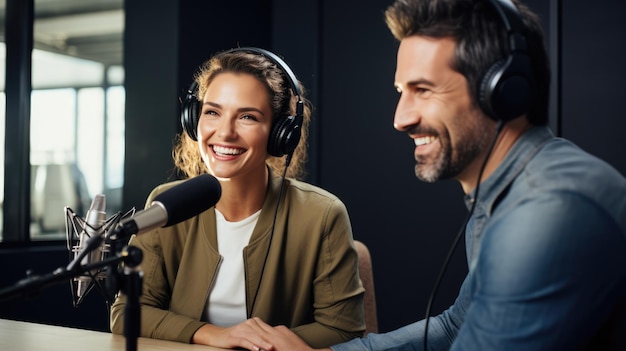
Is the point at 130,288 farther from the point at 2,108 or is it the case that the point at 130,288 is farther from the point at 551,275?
the point at 2,108

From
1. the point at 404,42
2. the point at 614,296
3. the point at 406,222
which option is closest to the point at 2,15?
the point at 406,222

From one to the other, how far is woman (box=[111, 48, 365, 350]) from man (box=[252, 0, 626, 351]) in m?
0.51

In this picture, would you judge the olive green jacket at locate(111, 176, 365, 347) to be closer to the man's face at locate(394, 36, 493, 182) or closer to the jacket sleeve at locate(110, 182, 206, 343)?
the jacket sleeve at locate(110, 182, 206, 343)

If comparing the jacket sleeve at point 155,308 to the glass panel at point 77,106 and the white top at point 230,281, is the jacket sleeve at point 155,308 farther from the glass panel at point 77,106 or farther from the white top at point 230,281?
the glass panel at point 77,106

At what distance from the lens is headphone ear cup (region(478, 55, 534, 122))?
1.02 meters

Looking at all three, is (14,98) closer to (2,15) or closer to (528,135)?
(2,15)

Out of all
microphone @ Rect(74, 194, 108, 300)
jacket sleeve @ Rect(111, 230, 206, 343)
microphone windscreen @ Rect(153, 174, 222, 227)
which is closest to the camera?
microphone windscreen @ Rect(153, 174, 222, 227)

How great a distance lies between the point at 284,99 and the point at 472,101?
85 cm

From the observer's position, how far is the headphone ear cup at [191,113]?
5.90ft

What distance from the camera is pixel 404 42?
1149 mm

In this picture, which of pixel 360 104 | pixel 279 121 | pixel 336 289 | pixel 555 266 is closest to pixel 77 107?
pixel 360 104

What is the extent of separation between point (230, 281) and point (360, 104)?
2.04 m

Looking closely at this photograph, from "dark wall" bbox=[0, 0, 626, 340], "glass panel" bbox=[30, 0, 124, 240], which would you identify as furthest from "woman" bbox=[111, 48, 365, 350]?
"glass panel" bbox=[30, 0, 124, 240]

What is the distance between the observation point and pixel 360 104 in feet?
11.9
